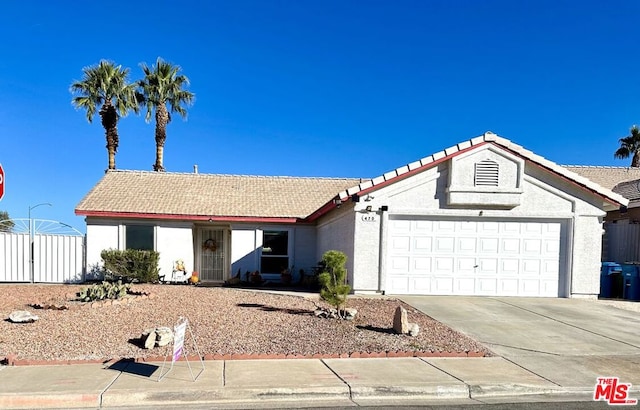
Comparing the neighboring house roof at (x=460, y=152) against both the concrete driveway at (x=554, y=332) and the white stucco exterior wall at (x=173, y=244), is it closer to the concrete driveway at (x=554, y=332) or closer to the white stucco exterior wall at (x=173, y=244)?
the concrete driveway at (x=554, y=332)

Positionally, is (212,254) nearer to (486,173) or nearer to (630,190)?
(486,173)

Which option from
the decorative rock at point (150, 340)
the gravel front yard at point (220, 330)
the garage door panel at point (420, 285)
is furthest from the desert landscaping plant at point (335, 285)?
the garage door panel at point (420, 285)

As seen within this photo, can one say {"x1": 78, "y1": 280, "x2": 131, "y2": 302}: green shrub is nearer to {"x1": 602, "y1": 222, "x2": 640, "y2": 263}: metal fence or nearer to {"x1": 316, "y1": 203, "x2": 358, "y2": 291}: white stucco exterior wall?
{"x1": 316, "y1": 203, "x2": 358, "y2": 291}: white stucco exterior wall

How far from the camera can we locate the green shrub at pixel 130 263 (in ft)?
52.6

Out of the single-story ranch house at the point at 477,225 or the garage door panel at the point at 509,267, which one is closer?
the single-story ranch house at the point at 477,225

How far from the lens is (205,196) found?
744 inches

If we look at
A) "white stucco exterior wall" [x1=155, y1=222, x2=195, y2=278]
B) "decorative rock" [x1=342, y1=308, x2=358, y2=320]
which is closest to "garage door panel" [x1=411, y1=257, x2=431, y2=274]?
"decorative rock" [x1=342, y1=308, x2=358, y2=320]

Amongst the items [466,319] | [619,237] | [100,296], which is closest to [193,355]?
[100,296]

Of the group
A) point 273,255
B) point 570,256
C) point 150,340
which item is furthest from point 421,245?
point 150,340

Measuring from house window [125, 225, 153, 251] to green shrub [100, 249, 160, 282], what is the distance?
1.00 m

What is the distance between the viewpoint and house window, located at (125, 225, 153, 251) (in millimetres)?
17328

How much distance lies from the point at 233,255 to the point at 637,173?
1962 cm

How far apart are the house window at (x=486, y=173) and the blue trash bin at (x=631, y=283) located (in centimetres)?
511

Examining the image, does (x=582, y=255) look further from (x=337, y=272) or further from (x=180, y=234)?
(x=180, y=234)
